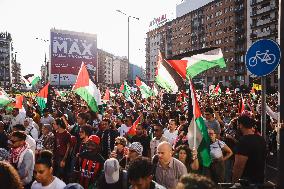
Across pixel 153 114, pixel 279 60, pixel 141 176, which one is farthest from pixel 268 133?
pixel 141 176

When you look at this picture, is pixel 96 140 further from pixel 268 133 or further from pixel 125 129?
pixel 268 133

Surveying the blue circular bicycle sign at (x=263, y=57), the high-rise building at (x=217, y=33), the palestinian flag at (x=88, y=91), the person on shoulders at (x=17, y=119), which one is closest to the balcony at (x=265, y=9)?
the high-rise building at (x=217, y=33)

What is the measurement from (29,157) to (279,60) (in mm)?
4071

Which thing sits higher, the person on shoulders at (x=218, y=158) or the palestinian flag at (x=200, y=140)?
the palestinian flag at (x=200, y=140)

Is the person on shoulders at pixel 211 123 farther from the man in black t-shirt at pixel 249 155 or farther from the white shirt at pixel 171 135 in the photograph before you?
the man in black t-shirt at pixel 249 155

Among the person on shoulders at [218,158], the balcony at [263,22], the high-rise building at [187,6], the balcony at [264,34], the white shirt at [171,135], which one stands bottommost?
the person on shoulders at [218,158]

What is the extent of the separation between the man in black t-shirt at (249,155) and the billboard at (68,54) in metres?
51.1

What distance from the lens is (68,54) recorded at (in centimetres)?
5712

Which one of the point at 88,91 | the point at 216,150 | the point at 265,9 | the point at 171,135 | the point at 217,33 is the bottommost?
the point at 216,150

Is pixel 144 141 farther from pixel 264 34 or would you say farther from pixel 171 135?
pixel 264 34

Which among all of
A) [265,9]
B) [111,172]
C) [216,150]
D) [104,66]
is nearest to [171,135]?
[216,150]

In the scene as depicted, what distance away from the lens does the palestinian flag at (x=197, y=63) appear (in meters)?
7.53

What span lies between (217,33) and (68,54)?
157ft

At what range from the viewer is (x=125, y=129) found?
1041cm
